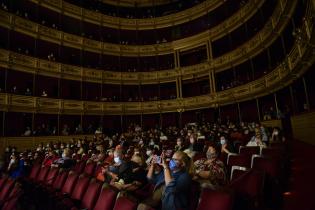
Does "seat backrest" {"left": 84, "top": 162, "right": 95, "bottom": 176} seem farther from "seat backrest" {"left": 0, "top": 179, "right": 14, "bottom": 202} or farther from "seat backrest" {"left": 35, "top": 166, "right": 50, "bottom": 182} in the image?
"seat backrest" {"left": 0, "top": 179, "right": 14, "bottom": 202}

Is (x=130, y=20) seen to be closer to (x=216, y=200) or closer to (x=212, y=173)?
(x=212, y=173)

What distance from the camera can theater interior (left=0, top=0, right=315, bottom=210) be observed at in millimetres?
3609

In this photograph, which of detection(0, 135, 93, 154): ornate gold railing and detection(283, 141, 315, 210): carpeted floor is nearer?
detection(283, 141, 315, 210): carpeted floor

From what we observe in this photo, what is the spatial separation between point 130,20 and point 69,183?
1730cm

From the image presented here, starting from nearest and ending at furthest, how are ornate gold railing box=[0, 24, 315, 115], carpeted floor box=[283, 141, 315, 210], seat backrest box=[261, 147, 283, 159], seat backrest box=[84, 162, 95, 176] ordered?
carpeted floor box=[283, 141, 315, 210]
seat backrest box=[261, 147, 283, 159]
seat backrest box=[84, 162, 95, 176]
ornate gold railing box=[0, 24, 315, 115]

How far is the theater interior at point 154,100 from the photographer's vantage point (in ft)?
11.8

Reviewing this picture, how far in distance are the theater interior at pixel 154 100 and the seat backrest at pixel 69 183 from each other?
2 cm

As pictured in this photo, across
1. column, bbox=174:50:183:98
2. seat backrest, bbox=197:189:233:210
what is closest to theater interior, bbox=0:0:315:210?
seat backrest, bbox=197:189:233:210

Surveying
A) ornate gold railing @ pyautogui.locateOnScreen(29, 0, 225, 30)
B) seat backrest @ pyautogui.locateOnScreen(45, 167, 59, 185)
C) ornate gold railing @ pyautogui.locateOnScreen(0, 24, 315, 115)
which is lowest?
seat backrest @ pyautogui.locateOnScreen(45, 167, 59, 185)

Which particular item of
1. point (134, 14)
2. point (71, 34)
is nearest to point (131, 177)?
point (71, 34)

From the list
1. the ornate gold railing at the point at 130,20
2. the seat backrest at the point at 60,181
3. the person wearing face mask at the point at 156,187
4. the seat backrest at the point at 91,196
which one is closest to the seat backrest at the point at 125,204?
the person wearing face mask at the point at 156,187

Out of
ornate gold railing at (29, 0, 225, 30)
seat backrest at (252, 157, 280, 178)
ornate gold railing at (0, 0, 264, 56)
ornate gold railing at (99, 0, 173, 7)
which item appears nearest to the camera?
seat backrest at (252, 157, 280, 178)

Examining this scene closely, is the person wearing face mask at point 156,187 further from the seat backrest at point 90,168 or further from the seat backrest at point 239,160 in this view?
the seat backrest at point 90,168

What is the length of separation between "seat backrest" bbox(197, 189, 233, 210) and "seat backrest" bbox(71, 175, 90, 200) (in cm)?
206
